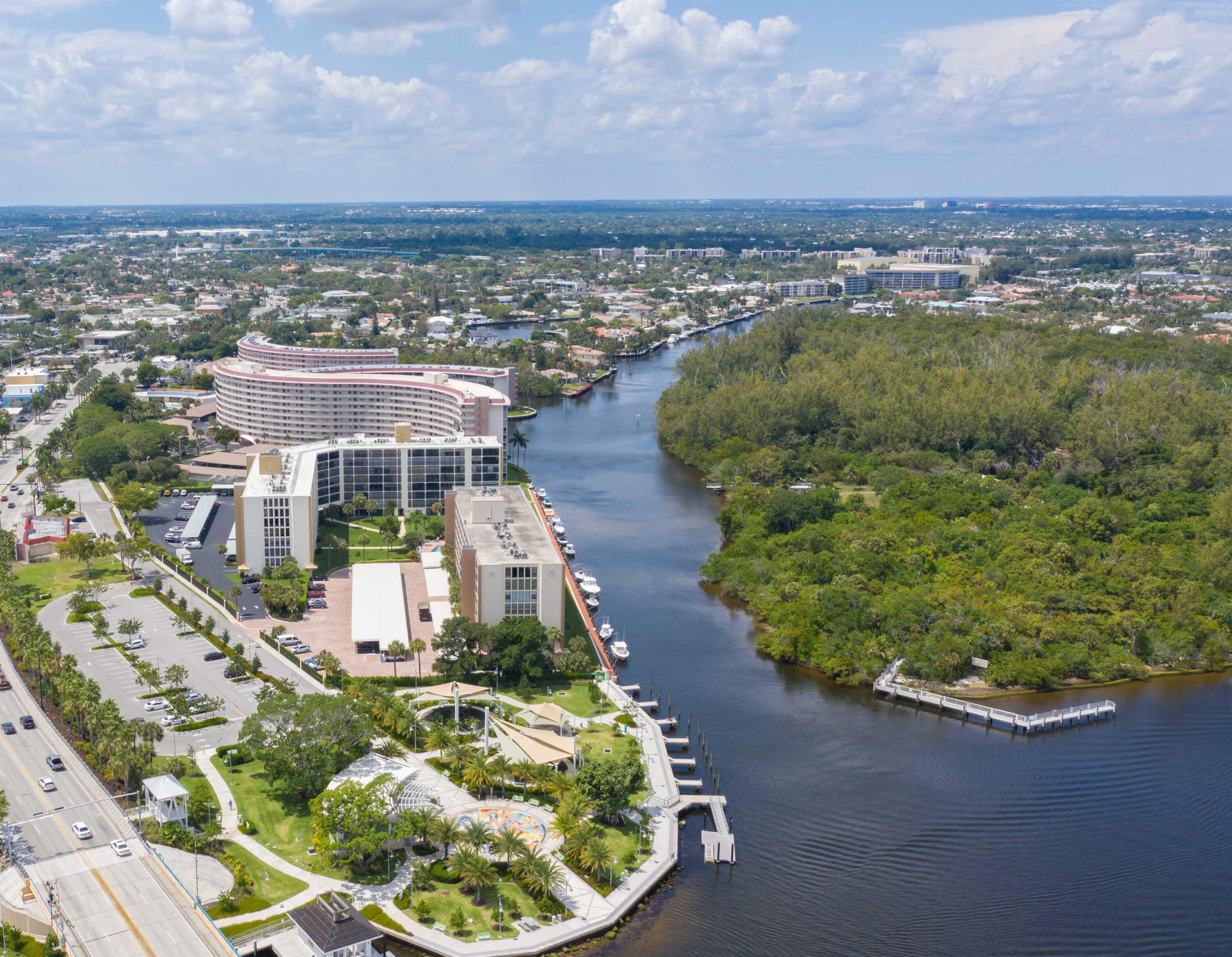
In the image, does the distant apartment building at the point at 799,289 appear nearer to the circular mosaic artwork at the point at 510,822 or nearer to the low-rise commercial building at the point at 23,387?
the low-rise commercial building at the point at 23,387

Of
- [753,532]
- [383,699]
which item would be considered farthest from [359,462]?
[383,699]

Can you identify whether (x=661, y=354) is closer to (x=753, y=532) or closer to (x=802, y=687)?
(x=753, y=532)

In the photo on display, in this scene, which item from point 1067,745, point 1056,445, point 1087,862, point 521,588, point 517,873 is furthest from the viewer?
point 1056,445

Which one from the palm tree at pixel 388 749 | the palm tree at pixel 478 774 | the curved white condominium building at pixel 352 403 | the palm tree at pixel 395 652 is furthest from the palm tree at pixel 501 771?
the curved white condominium building at pixel 352 403

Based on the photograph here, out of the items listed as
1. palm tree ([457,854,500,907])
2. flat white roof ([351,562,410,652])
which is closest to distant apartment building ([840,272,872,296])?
flat white roof ([351,562,410,652])

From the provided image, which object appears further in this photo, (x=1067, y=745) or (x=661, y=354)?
(x=661, y=354)

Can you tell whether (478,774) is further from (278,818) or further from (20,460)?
(20,460)

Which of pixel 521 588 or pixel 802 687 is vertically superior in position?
pixel 521 588
